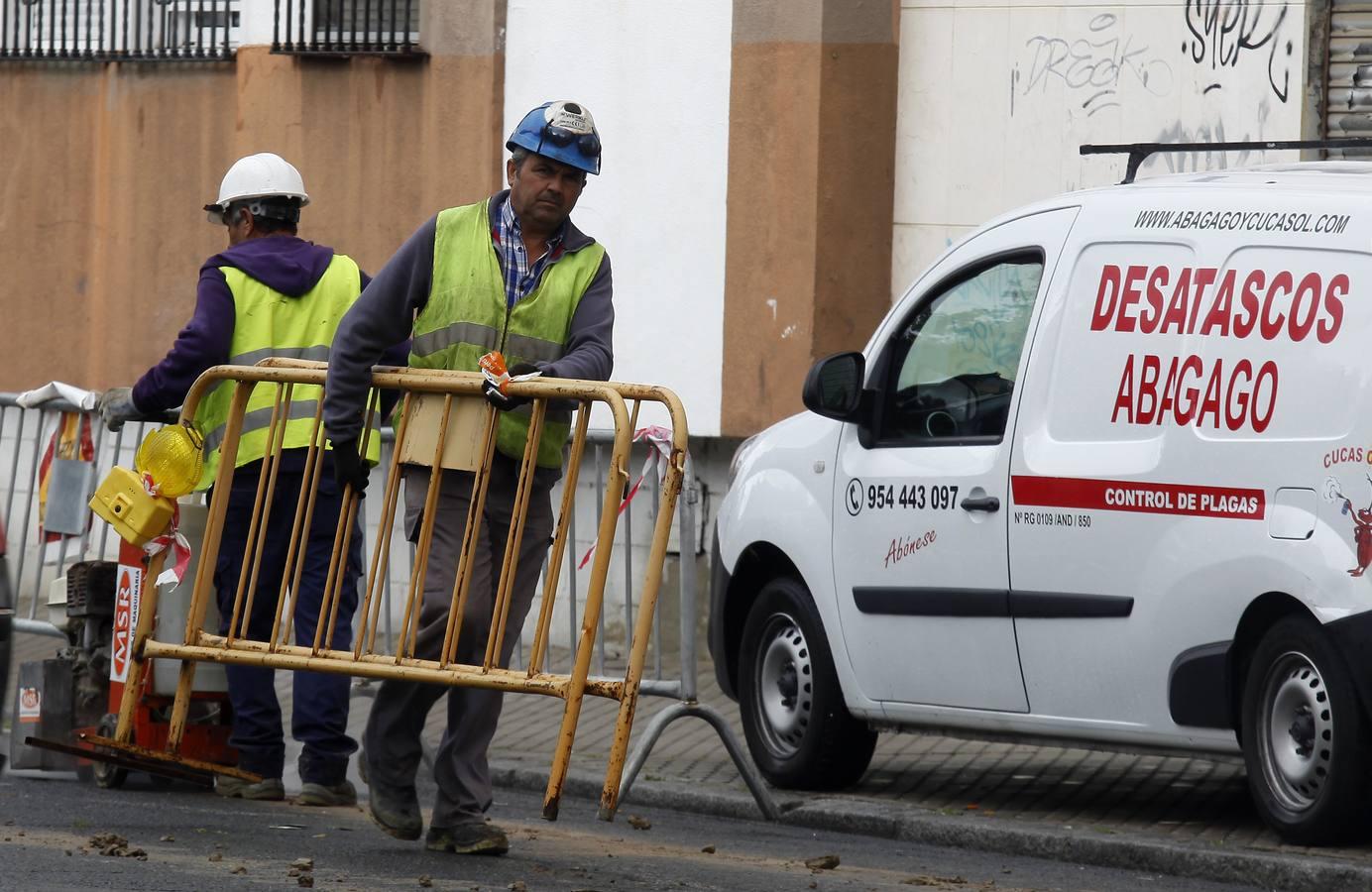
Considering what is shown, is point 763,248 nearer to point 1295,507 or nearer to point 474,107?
point 474,107

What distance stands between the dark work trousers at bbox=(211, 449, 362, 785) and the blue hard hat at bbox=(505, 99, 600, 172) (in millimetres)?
1634

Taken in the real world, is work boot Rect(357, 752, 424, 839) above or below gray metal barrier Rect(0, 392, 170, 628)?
below

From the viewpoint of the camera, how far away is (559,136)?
6492 mm

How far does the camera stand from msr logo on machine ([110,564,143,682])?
784cm

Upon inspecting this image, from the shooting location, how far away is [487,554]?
6570mm

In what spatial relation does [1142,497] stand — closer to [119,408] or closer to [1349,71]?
[119,408]

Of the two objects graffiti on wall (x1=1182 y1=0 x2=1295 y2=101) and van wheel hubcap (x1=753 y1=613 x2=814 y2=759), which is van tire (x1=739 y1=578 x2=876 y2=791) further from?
graffiti on wall (x1=1182 y1=0 x2=1295 y2=101)

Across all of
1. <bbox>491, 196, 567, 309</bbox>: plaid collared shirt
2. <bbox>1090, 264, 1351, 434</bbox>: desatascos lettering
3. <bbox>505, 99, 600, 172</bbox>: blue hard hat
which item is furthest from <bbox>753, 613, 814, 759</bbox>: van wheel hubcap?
<bbox>505, 99, 600, 172</bbox>: blue hard hat

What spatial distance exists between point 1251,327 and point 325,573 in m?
2.94

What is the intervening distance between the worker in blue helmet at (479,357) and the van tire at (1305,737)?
2.05 meters

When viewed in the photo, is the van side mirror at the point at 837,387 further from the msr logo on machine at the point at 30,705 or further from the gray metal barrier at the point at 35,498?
the gray metal barrier at the point at 35,498

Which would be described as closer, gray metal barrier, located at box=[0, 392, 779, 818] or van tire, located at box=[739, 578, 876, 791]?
gray metal barrier, located at box=[0, 392, 779, 818]

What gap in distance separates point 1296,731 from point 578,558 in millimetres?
3354

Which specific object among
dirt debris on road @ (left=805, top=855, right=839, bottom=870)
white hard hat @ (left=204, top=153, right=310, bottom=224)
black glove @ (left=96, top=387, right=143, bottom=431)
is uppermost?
white hard hat @ (left=204, top=153, right=310, bottom=224)
